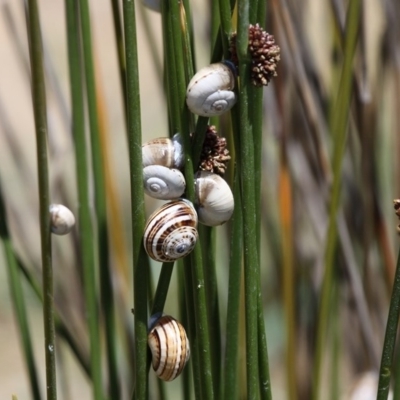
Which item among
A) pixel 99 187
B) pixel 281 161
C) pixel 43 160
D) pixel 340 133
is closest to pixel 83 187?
pixel 99 187

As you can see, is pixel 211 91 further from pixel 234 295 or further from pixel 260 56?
pixel 234 295

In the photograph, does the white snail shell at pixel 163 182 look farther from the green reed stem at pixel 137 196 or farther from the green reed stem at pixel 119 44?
the green reed stem at pixel 119 44

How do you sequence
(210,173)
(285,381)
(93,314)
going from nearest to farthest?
(210,173) < (93,314) < (285,381)

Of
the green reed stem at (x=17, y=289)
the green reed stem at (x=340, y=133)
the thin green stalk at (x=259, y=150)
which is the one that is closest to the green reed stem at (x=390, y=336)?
the thin green stalk at (x=259, y=150)

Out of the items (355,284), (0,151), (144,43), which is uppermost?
(144,43)

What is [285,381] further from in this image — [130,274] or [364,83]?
[364,83]

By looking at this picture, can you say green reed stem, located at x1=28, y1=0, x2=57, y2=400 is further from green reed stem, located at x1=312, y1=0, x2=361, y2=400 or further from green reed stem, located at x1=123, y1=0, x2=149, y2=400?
green reed stem, located at x1=312, y1=0, x2=361, y2=400

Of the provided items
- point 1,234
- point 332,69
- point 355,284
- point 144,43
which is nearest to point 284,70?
point 332,69
